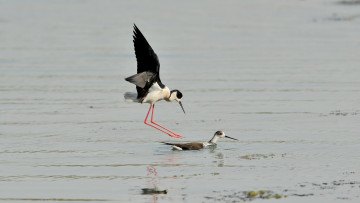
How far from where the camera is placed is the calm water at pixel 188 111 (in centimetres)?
1010

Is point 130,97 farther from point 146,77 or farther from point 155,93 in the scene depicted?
point 146,77

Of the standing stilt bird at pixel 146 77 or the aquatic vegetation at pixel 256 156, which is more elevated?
the standing stilt bird at pixel 146 77

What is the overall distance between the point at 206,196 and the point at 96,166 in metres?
2.30

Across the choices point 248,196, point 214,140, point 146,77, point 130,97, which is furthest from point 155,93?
point 248,196

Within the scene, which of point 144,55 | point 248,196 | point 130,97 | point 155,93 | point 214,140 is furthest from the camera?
point 155,93

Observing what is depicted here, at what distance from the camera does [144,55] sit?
43.2 feet

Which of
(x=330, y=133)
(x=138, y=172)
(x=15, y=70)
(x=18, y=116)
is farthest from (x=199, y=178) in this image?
(x=15, y=70)

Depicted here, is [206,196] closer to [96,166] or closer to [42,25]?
[96,166]

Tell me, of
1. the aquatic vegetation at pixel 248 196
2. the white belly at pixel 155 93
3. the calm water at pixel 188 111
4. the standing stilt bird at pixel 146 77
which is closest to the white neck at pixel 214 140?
the calm water at pixel 188 111

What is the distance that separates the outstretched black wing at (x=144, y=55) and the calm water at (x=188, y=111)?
3.68ft

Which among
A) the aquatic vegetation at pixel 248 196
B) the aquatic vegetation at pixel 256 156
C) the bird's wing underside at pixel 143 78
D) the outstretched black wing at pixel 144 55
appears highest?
the outstretched black wing at pixel 144 55

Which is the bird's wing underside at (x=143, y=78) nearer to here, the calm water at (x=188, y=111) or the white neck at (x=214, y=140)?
the calm water at (x=188, y=111)

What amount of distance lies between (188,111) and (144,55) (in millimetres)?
3021

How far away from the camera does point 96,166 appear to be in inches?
441
